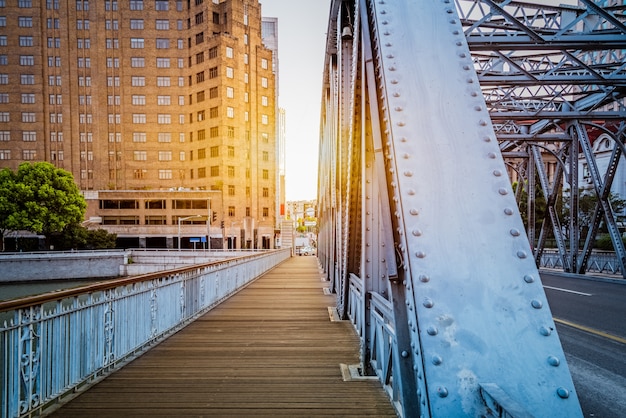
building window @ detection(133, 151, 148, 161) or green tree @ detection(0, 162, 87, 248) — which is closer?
green tree @ detection(0, 162, 87, 248)

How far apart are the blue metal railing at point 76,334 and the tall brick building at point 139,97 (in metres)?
62.2

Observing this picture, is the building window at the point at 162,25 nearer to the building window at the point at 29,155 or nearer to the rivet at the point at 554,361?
the building window at the point at 29,155

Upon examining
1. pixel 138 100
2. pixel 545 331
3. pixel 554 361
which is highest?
pixel 138 100

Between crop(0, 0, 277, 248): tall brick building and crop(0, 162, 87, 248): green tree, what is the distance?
12.5 m

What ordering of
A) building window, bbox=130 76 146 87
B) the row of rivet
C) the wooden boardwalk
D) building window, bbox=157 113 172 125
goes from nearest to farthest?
the row of rivet → the wooden boardwalk → building window, bbox=130 76 146 87 → building window, bbox=157 113 172 125

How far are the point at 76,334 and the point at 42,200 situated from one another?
195 ft

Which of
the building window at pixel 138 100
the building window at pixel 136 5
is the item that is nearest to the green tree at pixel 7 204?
the building window at pixel 138 100

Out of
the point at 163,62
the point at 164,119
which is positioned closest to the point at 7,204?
the point at 164,119

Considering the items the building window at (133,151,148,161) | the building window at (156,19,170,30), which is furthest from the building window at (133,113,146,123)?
the building window at (156,19,170,30)

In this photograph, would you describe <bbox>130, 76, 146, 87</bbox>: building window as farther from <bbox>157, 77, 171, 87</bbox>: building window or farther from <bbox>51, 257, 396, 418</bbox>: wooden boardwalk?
<bbox>51, 257, 396, 418</bbox>: wooden boardwalk

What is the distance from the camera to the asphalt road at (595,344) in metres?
4.55

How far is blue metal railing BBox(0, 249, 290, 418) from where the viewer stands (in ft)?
12.6

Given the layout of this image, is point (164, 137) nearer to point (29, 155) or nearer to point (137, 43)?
point (137, 43)

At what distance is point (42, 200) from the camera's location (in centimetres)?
5453
